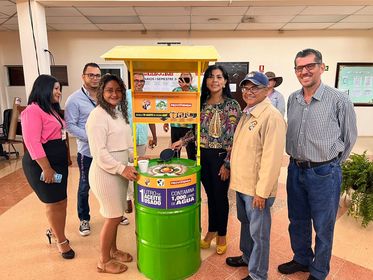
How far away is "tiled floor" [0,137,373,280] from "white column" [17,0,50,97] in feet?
6.20

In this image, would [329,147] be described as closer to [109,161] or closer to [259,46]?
[109,161]

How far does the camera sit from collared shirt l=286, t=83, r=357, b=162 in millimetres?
1661

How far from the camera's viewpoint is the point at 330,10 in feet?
15.9

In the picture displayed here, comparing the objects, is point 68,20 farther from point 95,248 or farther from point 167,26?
point 95,248

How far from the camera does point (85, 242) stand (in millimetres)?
2463

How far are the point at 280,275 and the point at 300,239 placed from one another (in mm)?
311

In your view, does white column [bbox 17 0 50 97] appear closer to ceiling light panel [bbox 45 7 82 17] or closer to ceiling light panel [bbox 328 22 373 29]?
ceiling light panel [bbox 45 7 82 17]

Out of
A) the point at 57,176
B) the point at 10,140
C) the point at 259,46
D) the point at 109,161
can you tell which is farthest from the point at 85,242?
the point at 259,46

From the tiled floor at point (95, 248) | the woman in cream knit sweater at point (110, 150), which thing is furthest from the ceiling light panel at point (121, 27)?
the woman in cream knit sweater at point (110, 150)

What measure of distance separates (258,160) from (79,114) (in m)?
1.60

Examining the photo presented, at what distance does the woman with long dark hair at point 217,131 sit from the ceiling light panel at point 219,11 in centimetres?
313

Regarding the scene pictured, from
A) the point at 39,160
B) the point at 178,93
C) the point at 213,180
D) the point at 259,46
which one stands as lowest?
the point at 213,180

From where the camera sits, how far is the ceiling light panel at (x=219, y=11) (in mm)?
4613

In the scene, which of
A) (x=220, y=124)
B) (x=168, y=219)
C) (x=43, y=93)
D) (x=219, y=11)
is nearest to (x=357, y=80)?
(x=219, y=11)
